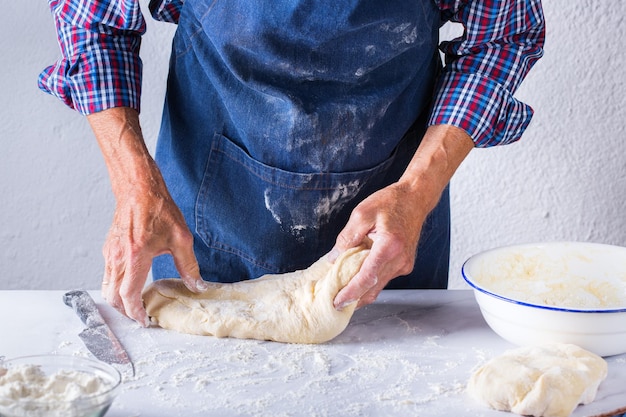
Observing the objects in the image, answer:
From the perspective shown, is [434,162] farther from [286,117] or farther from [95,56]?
[95,56]

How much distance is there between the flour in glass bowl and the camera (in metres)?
0.96

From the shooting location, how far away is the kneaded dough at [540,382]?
1.11 m

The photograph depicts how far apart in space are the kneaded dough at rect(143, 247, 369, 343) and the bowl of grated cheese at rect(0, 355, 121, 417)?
1.00 feet

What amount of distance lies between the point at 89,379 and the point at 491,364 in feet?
1.99

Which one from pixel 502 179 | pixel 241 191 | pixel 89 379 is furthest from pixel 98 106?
pixel 502 179

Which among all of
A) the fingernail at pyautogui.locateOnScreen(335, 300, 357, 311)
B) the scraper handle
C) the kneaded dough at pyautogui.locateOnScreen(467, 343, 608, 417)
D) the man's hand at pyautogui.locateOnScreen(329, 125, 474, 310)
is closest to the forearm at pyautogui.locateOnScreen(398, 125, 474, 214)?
the man's hand at pyautogui.locateOnScreen(329, 125, 474, 310)

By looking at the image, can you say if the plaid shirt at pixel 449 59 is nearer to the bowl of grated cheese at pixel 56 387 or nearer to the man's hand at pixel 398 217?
the man's hand at pixel 398 217

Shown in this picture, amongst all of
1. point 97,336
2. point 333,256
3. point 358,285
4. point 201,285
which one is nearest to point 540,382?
point 358,285

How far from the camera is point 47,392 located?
40.7 inches

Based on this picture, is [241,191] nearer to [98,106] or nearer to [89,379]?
[98,106]

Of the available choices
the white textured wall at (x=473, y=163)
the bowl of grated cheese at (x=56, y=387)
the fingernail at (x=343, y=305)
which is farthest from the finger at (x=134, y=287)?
the white textured wall at (x=473, y=163)

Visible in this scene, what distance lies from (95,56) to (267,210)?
468mm

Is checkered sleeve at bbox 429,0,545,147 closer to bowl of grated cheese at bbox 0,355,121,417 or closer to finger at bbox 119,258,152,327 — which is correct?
finger at bbox 119,258,152,327

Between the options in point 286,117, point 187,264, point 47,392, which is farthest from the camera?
point 286,117
